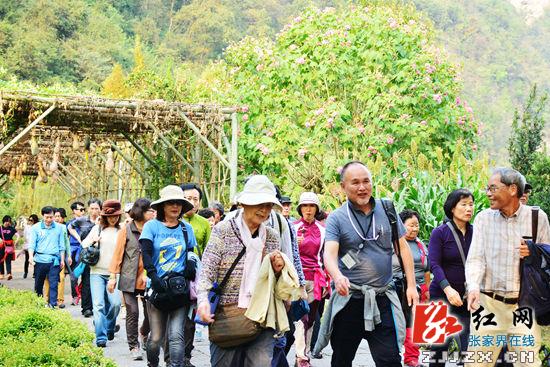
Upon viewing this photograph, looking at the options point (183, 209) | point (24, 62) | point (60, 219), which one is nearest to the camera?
point (183, 209)

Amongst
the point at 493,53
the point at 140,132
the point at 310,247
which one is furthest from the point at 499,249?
the point at 493,53

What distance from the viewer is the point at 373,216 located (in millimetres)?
6219

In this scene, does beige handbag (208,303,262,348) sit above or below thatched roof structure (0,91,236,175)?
below

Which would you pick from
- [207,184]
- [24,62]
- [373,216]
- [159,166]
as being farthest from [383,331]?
[24,62]

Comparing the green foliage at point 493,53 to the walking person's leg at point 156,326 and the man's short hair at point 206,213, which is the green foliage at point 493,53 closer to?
the man's short hair at point 206,213

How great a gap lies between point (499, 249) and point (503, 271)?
0.16 meters

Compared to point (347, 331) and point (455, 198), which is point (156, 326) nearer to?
point (347, 331)

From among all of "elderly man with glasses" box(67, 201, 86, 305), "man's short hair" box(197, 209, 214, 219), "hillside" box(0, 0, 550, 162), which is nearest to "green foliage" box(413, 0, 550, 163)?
"hillside" box(0, 0, 550, 162)

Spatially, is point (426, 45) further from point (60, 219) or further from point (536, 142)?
point (60, 219)

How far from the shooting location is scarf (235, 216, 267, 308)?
228 inches

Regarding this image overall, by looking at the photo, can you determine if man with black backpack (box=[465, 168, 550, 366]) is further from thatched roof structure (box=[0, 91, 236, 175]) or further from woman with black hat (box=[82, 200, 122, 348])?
thatched roof structure (box=[0, 91, 236, 175])

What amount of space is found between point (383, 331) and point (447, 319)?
1423 mm

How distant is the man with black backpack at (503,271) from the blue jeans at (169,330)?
2.41m

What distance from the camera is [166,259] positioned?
759 centimetres
